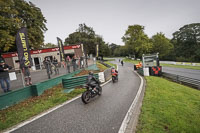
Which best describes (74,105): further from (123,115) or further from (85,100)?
(123,115)

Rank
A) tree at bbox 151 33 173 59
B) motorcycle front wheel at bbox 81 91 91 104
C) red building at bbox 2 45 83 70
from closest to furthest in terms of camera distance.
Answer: motorcycle front wheel at bbox 81 91 91 104 < red building at bbox 2 45 83 70 < tree at bbox 151 33 173 59

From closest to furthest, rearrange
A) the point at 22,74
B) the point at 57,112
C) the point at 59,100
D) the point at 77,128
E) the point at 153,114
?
1. the point at 77,128
2. the point at 153,114
3. the point at 57,112
4. the point at 59,100
5. the point at 22,74

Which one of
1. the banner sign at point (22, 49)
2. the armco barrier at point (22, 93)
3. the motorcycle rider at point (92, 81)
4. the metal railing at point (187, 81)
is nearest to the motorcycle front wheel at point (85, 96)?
the motorcycle rider at point (92, 81)

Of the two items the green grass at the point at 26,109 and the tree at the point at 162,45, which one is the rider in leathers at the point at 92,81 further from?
the tree at the point at 162,45

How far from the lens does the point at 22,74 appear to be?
575 cm

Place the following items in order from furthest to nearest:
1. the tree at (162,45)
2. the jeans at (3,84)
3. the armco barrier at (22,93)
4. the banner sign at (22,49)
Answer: the tree at (162,45) < the banner sign at (22,49) < the jeans at (3,84) < the armco barrier at (22,93)

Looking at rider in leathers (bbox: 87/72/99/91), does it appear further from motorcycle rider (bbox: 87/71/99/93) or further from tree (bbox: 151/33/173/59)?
tree (bbox: 151/33/173/59)

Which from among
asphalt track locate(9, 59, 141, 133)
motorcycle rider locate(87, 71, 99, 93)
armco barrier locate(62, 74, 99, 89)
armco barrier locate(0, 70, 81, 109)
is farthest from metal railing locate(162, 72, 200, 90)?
armco barrier locate(0, 70, 81, 109)

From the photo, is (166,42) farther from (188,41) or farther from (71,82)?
(71,82)

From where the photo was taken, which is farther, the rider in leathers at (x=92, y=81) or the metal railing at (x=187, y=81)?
the metal railing at (x=187, y=81)

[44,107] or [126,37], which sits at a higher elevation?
[126,37]

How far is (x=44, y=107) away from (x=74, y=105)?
1.40 meters

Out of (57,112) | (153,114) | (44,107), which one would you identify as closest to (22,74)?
(44,107)

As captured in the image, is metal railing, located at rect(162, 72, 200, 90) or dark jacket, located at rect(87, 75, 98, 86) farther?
metal railing, located at rect(162, 72, 200, 90)
